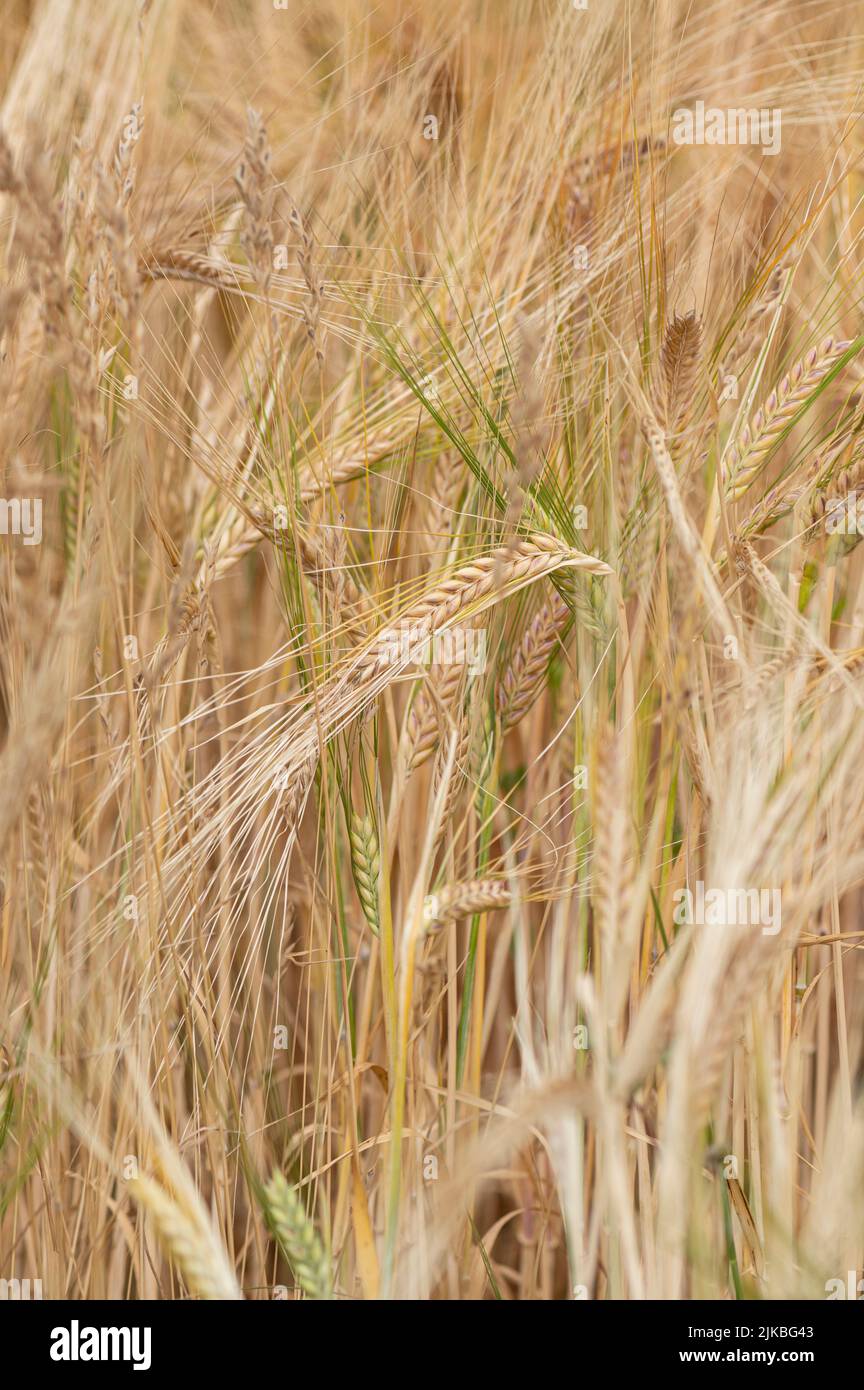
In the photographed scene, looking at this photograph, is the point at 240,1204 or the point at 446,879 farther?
the point at 240,1204

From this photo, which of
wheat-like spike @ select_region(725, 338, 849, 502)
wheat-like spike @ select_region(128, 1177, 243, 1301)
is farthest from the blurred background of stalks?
wheat-like spike @ select_region(128, 1177, 243, 1301)

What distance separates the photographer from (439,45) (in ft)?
2.49

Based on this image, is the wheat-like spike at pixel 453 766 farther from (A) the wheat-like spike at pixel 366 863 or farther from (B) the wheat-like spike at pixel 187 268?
(B) the wheat-like spike at pixel 187 268

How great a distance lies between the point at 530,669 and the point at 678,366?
233 millimetres

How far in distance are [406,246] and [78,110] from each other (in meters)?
0.29

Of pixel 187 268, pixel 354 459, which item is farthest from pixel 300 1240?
pixel 187 268

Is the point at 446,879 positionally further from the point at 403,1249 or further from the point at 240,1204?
the point at 240,1204

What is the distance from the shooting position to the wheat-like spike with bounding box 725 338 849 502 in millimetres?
640

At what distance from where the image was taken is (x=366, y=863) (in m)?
0.63

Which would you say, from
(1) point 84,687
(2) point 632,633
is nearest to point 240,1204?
(1) point 84,687

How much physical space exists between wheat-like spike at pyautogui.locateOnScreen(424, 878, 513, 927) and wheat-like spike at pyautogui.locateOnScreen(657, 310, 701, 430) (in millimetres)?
341

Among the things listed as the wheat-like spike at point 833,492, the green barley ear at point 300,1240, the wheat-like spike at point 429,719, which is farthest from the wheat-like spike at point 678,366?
the green barley ear at point 300,1240

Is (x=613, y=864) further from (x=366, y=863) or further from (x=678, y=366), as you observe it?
(x=678, y=366)

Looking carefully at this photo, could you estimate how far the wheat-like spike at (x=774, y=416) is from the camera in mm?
640
